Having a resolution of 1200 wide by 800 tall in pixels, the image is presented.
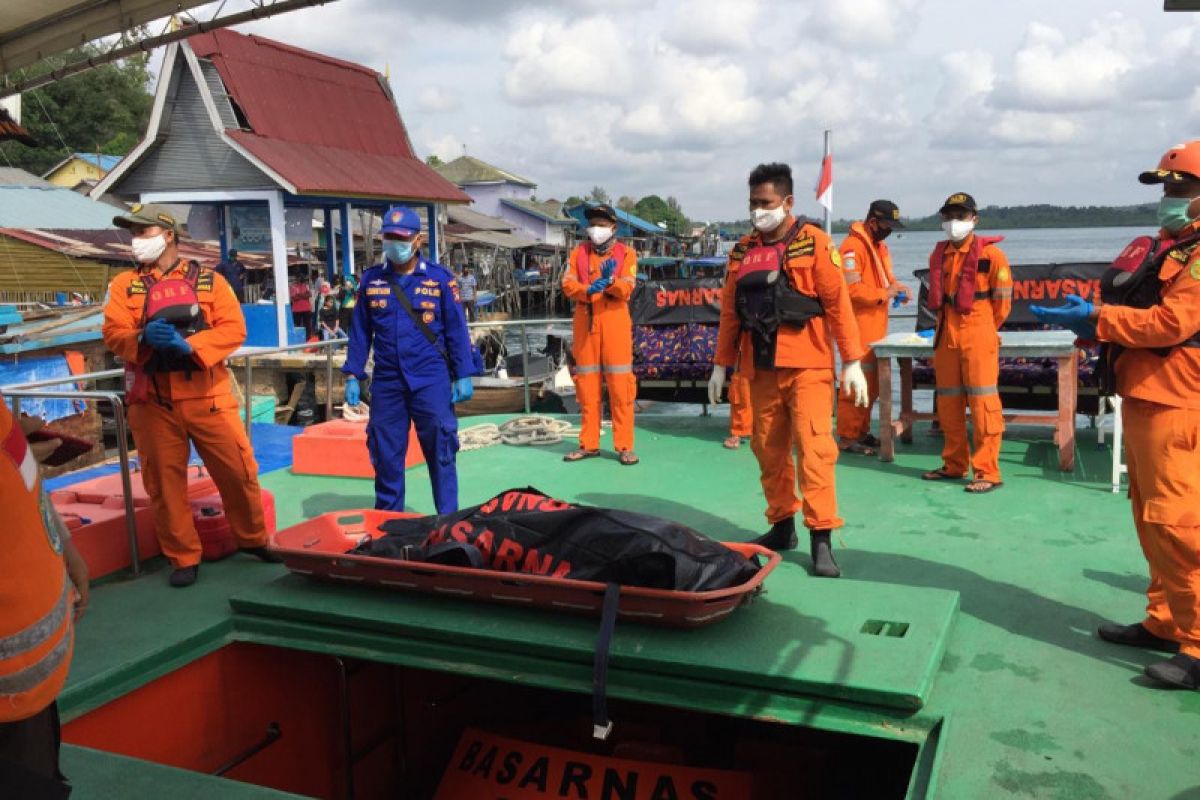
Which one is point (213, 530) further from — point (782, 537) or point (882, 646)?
point (882, 646)

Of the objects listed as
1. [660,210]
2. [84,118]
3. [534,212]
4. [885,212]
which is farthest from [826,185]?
[660,210]

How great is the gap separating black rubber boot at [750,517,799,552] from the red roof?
1387cm

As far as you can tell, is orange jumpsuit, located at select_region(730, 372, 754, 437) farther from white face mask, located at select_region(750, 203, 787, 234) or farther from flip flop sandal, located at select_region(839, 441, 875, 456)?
white face mask, located at select_region(750, 203, 787, 234)

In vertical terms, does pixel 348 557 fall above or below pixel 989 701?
above

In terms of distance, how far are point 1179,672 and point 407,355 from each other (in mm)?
3455

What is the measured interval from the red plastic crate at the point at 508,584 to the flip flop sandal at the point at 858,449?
3.50 meters

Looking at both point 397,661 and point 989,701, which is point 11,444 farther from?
point 989,701

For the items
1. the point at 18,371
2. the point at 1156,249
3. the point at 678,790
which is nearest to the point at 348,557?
the point at 678,790

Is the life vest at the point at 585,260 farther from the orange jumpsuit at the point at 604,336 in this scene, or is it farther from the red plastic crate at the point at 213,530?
the red plastic crate at the point at 213,530

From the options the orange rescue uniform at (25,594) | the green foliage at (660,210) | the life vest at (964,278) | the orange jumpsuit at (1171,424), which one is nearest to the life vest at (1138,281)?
the orange jumpsuit at (1171,424)

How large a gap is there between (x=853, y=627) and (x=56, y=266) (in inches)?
1062

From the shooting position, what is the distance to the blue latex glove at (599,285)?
6.49m

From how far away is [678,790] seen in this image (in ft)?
11.6

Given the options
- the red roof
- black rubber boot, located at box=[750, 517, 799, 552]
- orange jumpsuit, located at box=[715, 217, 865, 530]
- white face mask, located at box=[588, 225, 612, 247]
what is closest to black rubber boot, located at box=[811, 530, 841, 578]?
orange jumpsuit, located at box=[715, 217, 865, 530]
